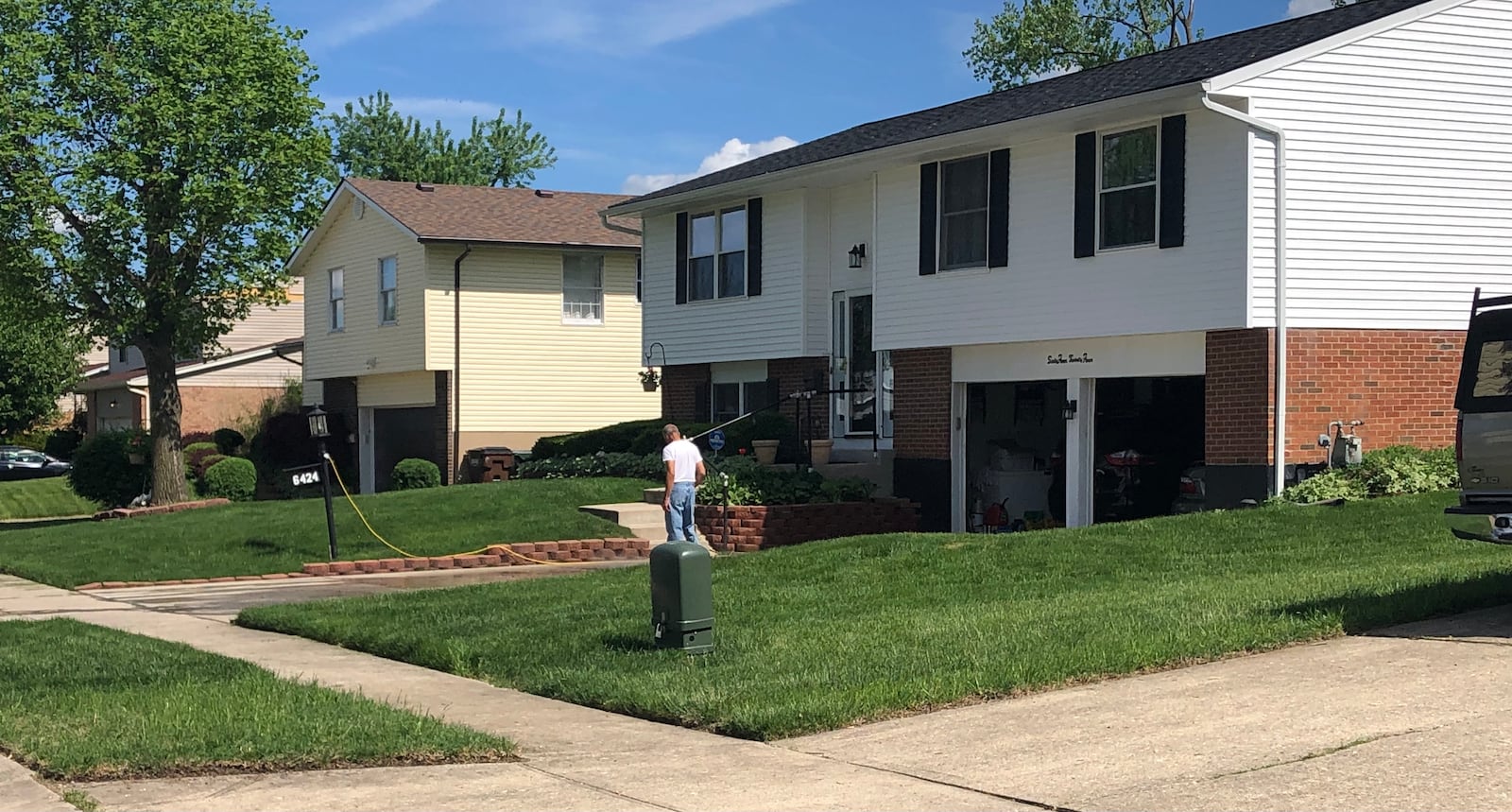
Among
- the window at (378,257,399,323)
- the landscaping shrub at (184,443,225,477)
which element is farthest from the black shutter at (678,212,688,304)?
the landscaping shrub at (184,443,225,477)

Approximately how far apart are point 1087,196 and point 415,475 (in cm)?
1702

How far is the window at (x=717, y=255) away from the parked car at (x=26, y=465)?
34830 millimetres

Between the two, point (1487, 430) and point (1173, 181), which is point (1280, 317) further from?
point (1487, 430)

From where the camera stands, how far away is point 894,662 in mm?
10031

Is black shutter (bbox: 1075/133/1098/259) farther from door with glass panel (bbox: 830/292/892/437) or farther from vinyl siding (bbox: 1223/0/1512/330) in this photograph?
door with glass panel (bbox: 830/292/892/437)

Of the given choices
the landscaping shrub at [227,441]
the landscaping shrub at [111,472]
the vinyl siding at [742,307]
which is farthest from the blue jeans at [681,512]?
the landscaping shrub at [227,441]

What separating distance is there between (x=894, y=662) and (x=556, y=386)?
82.8 feet

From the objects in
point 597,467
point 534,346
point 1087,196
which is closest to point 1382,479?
point 1087,196

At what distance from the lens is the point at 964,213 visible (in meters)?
21.7

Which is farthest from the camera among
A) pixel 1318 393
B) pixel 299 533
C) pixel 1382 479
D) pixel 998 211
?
pixel 299 533

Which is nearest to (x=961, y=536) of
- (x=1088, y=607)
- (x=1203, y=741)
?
(x=1088, y=607)

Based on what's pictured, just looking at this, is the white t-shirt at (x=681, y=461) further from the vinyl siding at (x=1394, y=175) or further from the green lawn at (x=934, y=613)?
the vinyl siding at (x=1394, y=175)

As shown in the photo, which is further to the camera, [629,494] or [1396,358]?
[629,494]

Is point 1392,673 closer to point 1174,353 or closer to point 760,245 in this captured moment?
point 1174,353
